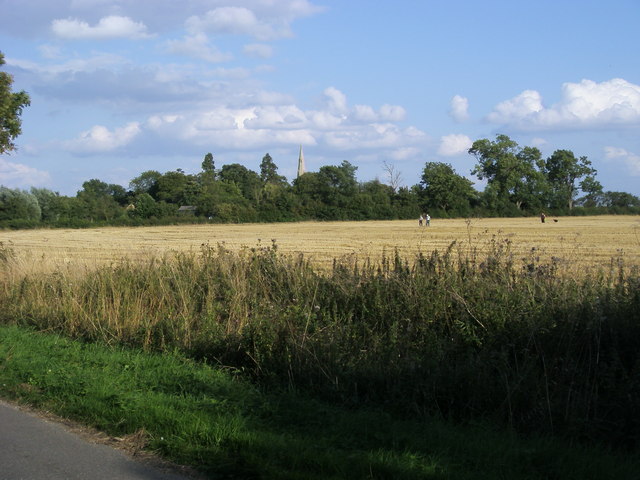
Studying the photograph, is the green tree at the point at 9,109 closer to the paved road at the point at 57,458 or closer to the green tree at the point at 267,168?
the paved road at the point at 57,458

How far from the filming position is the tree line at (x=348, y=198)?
97250 mm

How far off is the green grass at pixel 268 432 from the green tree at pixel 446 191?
9990 cm

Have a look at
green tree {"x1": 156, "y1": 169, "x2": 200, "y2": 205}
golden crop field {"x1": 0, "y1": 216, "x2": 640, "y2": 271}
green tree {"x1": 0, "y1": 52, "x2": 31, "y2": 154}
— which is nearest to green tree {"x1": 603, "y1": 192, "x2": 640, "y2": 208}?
golden crop field {"x1": 0, "y1": 216, "x2": 640, "y2": 271}

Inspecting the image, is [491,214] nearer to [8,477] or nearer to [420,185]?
[420,185]

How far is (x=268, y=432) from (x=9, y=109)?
1575 cm

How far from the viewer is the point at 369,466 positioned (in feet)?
16.1

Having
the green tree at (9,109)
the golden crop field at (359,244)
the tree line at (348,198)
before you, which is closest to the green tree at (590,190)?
the tree line at (348,198)

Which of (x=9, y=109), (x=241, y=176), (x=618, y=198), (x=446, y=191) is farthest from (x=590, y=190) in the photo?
(x=9, y=109)

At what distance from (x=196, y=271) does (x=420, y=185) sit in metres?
104

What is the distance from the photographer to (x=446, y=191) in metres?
108

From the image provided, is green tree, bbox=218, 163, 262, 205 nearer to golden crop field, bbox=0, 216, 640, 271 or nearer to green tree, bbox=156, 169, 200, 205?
green tree, bbox=156, 169, 200, 205

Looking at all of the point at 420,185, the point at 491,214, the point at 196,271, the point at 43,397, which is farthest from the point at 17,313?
the point at 420,185

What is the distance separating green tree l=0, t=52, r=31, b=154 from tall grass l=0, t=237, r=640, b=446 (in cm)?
845

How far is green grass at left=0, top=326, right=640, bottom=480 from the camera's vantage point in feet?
16.5
